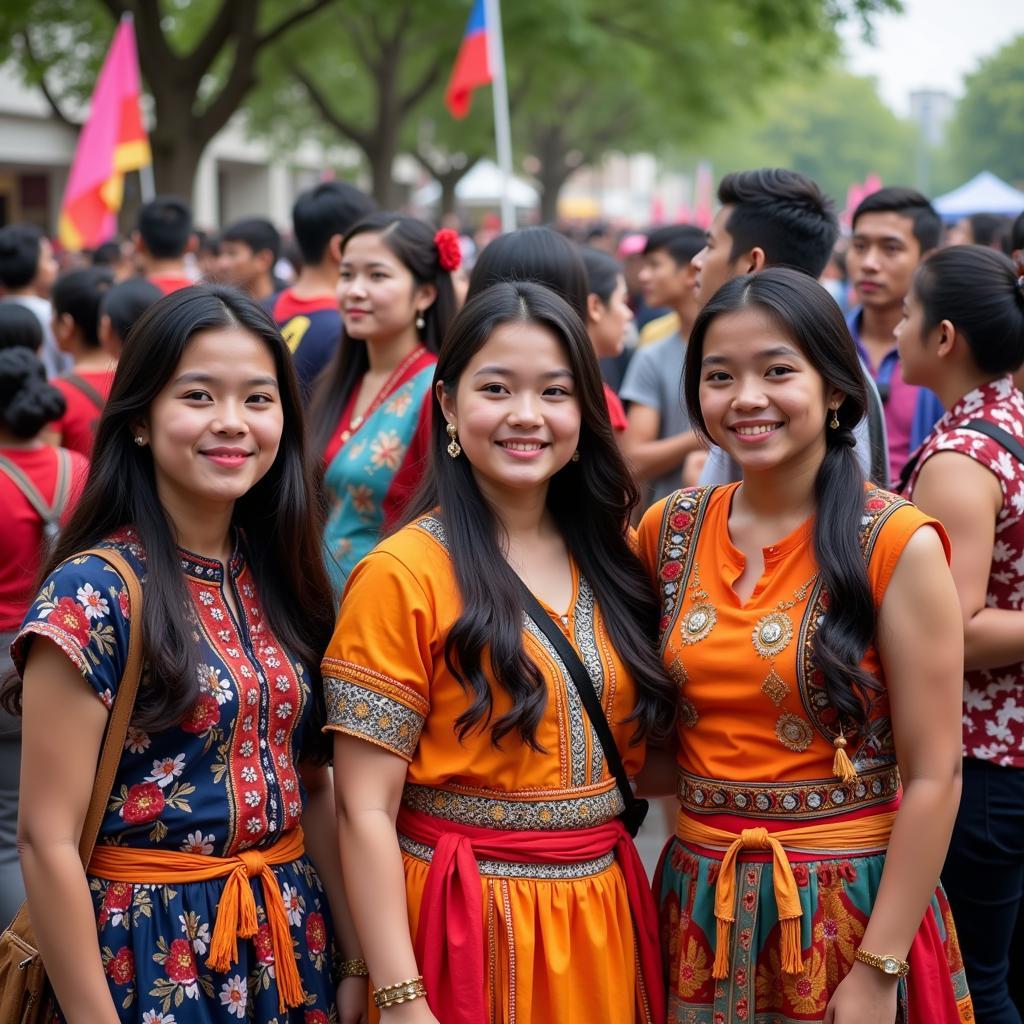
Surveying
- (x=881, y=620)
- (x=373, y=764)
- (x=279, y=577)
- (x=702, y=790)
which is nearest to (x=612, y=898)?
(x=702, y=790)

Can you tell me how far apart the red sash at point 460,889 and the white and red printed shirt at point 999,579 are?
104 cm

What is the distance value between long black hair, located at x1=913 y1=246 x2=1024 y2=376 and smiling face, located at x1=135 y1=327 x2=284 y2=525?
65.4 inches

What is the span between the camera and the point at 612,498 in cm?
263

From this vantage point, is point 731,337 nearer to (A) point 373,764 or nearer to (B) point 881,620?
(B) point 881,620

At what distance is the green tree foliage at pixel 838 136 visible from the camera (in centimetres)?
8881

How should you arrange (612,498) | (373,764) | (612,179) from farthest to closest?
(612,179), (612,498), (373,764)

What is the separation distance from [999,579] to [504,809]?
127cm

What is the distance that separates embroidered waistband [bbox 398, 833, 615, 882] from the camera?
7.75ft

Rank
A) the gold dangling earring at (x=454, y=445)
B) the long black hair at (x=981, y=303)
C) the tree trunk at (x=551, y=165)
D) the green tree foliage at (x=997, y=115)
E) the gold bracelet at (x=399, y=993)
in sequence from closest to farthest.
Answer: the gold bracelet at (x=399, y=993) < the gold dangling earring at (x=454, y=445) < the long black hair at (x=981, y=303) < the green tree foliage at (x=997, y=115) < the tree trunk at (x=551, y=165)

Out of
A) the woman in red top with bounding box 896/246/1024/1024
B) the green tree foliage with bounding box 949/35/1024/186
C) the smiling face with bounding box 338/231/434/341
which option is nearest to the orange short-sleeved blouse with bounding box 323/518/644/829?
the woman in red top with bounding box 896/246/1024/1024

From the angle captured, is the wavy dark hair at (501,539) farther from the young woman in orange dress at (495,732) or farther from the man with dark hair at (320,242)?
the man with dark hair at (320,242)

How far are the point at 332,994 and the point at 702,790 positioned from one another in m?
0.75

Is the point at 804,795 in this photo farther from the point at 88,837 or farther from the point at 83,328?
the point at 83,328

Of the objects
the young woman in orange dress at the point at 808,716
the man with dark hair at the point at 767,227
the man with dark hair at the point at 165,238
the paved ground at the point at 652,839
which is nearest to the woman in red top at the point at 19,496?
the young woman in orange dress at the point at 808,716
